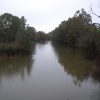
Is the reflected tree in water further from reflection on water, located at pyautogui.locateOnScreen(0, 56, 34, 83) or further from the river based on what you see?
the river

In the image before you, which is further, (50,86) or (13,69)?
(13,69)

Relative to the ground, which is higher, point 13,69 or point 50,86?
point 13,69

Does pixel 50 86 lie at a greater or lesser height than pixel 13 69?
lesser

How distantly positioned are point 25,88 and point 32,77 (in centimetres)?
238

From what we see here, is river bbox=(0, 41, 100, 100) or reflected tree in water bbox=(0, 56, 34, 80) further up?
reflected tree in water bbox=(0, 56, 34, 80)

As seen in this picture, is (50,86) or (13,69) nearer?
(50,86)

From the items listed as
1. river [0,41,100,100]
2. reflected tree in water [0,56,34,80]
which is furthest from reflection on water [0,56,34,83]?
river [0,41,100,100]

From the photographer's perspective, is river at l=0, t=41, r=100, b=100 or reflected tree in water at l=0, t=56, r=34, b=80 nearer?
river at l=0, t=41, r=100, b=100

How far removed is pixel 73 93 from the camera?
8.32 metres

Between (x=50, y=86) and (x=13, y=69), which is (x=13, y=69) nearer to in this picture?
(x=13, y=69)

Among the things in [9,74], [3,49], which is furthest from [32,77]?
[3,49]

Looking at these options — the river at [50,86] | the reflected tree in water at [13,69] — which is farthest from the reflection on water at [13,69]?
the river at [50,86]

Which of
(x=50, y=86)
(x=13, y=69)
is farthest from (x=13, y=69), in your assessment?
(x=50, y=86)

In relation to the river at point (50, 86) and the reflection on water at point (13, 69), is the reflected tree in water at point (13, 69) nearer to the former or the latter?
the reflection on water at point (13, 69)
